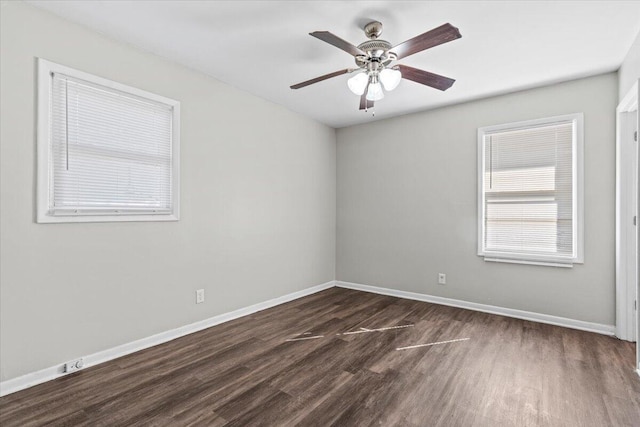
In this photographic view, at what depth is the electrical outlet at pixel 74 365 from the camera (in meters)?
2.31

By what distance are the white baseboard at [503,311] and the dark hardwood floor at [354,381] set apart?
0.13 meters

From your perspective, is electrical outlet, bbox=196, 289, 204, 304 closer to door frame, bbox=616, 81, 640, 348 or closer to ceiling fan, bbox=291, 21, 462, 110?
ceiling fan, bbox=291, 21, 462, 110

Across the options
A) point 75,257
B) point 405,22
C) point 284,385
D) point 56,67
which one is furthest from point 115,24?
point 284,385

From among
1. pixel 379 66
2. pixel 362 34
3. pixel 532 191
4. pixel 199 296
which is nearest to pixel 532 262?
pixel 532 191

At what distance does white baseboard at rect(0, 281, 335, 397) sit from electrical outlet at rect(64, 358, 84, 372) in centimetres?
2

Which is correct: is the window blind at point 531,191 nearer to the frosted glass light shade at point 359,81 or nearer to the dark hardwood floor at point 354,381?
the dark hardwood floor at point 354,381

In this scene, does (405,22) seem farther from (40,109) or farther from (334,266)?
(334,266)

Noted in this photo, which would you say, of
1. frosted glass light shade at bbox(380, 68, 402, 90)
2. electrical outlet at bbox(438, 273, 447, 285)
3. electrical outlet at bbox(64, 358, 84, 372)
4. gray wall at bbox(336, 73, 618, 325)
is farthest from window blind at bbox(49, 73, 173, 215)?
electrical outlet at bbox(438, 273, 447, 285)

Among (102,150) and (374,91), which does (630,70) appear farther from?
(102,150)

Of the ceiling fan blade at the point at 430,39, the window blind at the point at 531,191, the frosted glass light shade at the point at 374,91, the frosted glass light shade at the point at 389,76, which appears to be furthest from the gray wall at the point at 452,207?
the ceiling fan blade at the point at 430,39

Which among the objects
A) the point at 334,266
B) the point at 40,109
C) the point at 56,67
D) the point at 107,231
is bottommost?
the point at 334,266

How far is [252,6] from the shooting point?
217 centimetres

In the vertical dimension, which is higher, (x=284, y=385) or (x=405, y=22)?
(x=405, y=22)

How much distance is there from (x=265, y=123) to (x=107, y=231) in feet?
7.16
